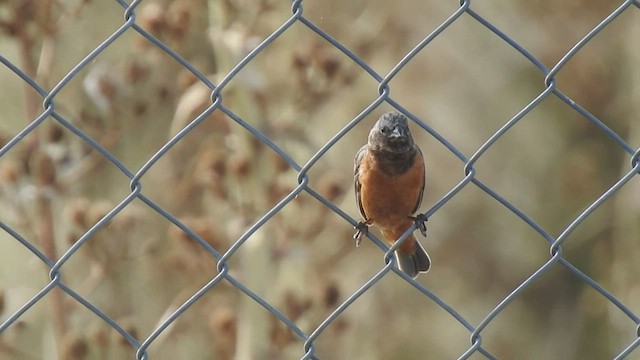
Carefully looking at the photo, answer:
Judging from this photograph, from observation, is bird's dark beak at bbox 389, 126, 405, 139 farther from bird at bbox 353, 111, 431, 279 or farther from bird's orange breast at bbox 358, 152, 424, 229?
bird's orange breast at bbox 358, 152, 424, 229

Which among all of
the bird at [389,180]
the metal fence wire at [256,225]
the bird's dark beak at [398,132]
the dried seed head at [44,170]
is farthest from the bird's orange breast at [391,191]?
the dried seed head at [44,170]

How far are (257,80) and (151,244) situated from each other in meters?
0.74

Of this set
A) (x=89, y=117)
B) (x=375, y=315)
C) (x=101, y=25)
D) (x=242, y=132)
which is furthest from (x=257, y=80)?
(x=375, y=315)

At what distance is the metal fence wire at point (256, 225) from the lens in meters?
2.52

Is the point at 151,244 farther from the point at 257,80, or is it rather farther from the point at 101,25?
the point at 101,25

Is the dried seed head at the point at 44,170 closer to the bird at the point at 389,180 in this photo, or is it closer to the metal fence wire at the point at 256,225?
the metal fence wire at the point at 256,225

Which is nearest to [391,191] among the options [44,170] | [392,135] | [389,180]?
[389,180]

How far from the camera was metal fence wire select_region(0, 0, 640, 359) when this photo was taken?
2523 mm

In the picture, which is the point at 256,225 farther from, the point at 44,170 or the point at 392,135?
the point at 44,170

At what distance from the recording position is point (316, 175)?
5434mm

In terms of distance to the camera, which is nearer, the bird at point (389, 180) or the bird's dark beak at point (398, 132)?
the bird's dark beak at point (398, 132)

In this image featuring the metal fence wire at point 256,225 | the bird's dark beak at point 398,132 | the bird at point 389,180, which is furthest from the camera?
the bird at point 389,180

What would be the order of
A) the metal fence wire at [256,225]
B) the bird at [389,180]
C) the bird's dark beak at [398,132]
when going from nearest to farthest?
the metal fence wire at [256,225] → the bird's dark beak at [398,132] → the bird at [389,180]

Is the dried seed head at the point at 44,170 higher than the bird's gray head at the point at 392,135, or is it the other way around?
the dried seed head at the point at 44,170
